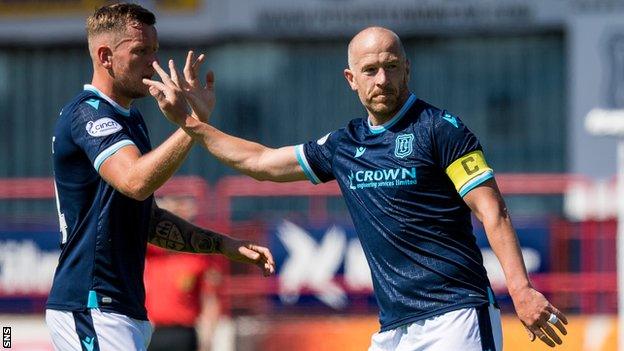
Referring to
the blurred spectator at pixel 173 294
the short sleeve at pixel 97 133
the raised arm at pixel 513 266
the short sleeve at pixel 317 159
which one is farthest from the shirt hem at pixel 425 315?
the blurred spectator at pixel 173 294

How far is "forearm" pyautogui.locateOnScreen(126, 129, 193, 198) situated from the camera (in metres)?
5.84

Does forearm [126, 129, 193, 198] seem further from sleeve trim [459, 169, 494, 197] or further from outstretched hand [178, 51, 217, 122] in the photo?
sleeve trim [459, 169, 494, 197]

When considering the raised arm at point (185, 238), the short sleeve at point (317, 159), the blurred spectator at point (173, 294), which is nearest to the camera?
the short sleeve at point (317, 159)

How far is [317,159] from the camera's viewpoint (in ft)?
21.2

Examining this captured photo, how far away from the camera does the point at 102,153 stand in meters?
5.99

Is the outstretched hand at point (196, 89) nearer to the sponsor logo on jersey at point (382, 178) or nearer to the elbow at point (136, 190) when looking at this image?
the elbow at point (136, 190)

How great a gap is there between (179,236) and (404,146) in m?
1.28

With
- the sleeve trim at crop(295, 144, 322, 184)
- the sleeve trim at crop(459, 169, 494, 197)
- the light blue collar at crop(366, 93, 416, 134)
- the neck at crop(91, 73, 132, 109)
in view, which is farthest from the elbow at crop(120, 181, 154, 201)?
the sleeve trim at crop(459, 169, 494, 197)

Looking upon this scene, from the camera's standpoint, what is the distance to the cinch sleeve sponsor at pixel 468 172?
584 cm

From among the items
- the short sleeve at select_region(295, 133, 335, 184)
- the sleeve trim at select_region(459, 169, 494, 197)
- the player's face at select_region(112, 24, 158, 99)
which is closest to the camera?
the sleeve trim at select_region(459, 169, 494, 197)

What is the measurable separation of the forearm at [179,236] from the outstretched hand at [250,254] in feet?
0.22

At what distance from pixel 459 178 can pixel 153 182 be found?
1262 millimetres

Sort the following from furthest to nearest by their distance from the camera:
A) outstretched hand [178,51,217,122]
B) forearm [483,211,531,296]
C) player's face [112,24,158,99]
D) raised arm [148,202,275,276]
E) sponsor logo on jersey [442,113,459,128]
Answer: raised arm [148,202,275,276]
player's face [112,24,158,99]
outstretched hand [178,51,217,122]
sponsor logo on jersey [442,113,459,128]
forearm [483,211,531,296]

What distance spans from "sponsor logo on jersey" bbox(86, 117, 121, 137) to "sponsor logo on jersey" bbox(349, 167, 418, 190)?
105cm
